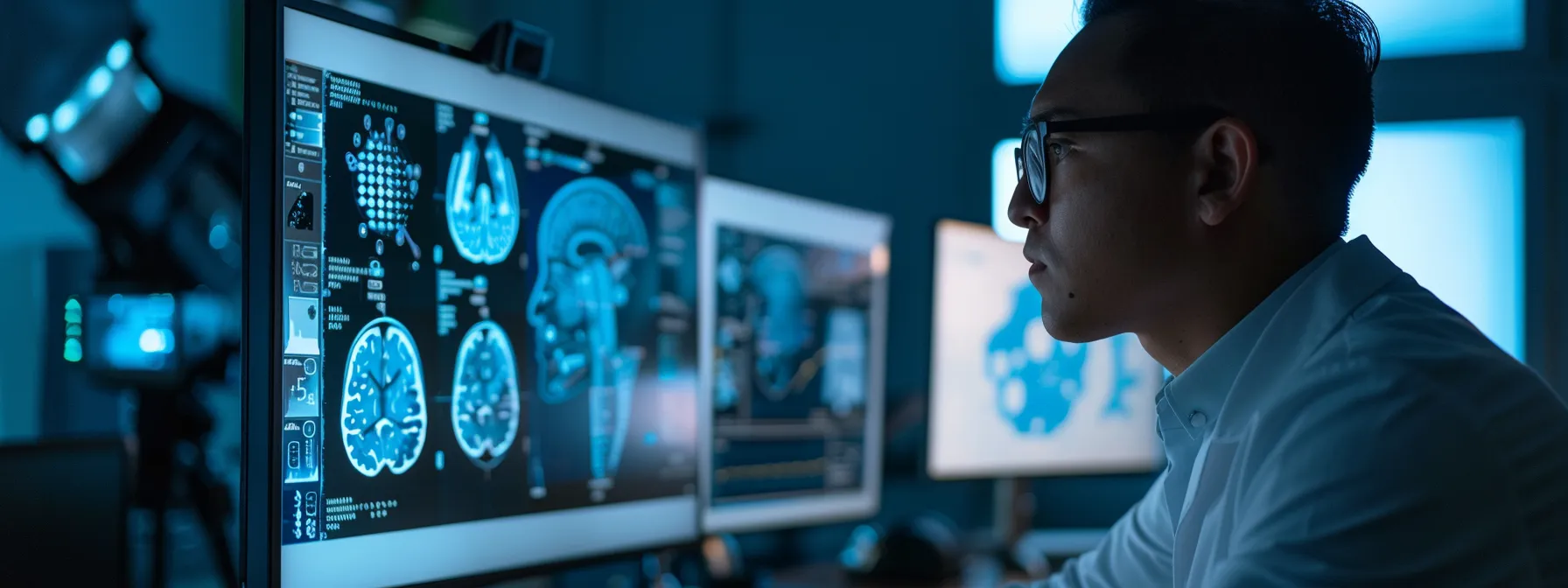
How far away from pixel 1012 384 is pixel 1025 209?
109 centimetres

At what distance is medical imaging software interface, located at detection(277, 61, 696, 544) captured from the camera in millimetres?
923

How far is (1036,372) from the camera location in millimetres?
2238

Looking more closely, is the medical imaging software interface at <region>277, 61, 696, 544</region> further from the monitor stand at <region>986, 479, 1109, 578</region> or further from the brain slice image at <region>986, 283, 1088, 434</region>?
the monitor stand at <region>986, 479, 1109, 578</region>

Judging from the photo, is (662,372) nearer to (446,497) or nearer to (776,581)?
(446,497)

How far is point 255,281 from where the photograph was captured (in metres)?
0.88

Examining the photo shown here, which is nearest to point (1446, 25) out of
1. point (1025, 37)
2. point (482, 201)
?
point (1025, 37)

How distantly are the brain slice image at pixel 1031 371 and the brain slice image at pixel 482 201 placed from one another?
3.95ft

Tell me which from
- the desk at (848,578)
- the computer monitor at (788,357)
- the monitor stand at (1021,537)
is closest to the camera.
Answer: the computer monitor at (788,357)

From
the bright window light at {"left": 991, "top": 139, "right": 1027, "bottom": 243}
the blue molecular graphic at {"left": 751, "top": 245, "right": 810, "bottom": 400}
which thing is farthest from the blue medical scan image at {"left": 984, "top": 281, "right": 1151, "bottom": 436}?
the bright window light at {"left": 991, "top": 139, "right": 1027, "bottom": 243}

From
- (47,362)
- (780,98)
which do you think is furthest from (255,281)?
(780,98)

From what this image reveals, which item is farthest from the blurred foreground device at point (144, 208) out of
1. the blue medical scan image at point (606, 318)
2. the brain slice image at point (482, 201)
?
the brain slice image at point (482, 201)

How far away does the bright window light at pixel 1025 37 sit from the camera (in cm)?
321

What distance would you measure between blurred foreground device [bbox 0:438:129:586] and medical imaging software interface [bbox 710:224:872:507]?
0.81 metres

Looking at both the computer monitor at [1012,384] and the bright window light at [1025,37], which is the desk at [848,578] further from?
the bright window light at [1025,37]
